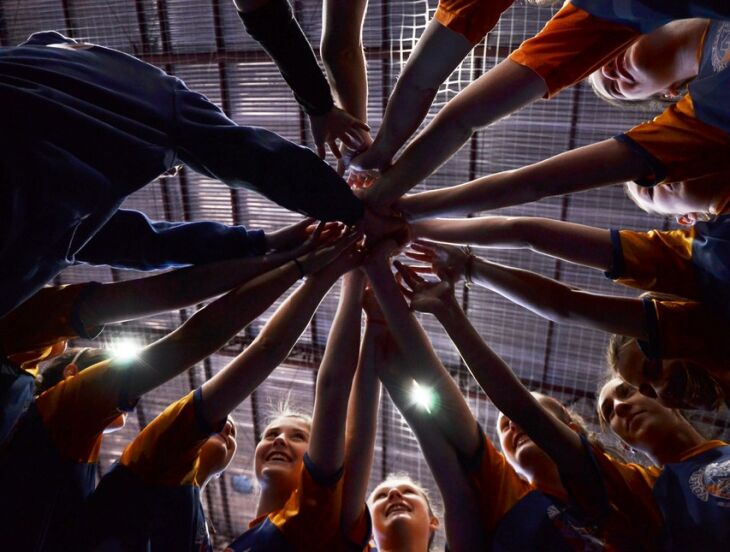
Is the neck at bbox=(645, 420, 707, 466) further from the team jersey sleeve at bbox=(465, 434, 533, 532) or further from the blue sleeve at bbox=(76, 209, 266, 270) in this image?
the blue sleeve at bbox=(76, 209, 266, 270)

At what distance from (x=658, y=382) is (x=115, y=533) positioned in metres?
1.96

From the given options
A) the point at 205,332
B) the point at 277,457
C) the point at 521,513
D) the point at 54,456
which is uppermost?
the point at 205,332

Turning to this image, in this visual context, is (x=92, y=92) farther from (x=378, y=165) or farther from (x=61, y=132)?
(x=378, y=165)

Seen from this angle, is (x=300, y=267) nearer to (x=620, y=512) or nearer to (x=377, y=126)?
(x=620, y=512)

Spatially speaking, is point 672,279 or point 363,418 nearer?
point 672,279

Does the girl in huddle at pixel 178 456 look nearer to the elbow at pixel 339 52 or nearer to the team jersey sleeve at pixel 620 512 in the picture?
the elbow at pixel 339 52

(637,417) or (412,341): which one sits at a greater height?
(412,341)

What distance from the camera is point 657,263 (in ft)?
5.97

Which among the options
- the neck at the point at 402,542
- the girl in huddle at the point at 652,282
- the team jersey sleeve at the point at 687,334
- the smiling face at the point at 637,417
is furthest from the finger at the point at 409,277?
the neck at the point at 402,542

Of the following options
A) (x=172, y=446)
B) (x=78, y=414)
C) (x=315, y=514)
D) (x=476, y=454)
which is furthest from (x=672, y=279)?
(x=78, y=414)

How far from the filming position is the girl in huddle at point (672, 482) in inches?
70.4

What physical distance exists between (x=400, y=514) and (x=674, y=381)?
122cm

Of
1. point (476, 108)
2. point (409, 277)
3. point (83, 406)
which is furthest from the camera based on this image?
point (409, 277)

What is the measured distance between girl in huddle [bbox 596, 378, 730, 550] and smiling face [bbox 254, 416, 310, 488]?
1224mm
